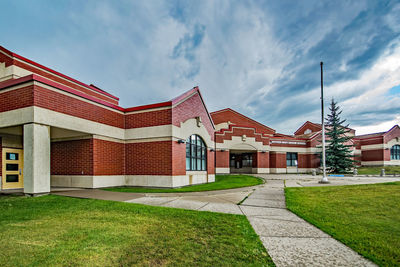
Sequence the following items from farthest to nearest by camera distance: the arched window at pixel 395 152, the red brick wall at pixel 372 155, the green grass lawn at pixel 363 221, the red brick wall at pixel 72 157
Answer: the arched window at pixel 395 152 < the red brick wall at pixel 372 155 < the red brick wall at pixel 72 157 < the green grass lawn at pixel 363 221

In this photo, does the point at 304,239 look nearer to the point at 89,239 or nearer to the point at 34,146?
the point at 89,239

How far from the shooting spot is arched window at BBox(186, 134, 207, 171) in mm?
15930

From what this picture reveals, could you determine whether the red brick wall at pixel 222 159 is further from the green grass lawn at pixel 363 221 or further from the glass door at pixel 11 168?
the glass door at pixel 11 168

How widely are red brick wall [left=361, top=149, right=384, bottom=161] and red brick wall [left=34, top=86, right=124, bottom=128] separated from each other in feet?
156

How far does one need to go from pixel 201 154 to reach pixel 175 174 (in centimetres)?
486

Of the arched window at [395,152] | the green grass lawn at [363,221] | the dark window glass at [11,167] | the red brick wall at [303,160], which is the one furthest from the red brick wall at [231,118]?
the arched window at [395,152]

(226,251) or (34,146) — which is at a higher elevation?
(34,146)

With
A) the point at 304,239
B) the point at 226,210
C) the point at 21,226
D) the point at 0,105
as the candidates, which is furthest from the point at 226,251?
the point at 0,105

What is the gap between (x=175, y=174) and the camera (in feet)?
44.0

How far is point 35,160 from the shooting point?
925cm

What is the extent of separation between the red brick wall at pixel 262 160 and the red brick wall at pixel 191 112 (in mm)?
14193

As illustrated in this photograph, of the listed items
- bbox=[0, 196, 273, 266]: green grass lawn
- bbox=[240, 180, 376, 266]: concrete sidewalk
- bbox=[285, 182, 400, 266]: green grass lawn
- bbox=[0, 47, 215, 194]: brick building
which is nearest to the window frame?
bbox=[0, 47, 215, 194]: brick building

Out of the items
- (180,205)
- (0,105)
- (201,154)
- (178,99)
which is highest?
(178,99)

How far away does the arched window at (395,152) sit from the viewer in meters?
41.4
